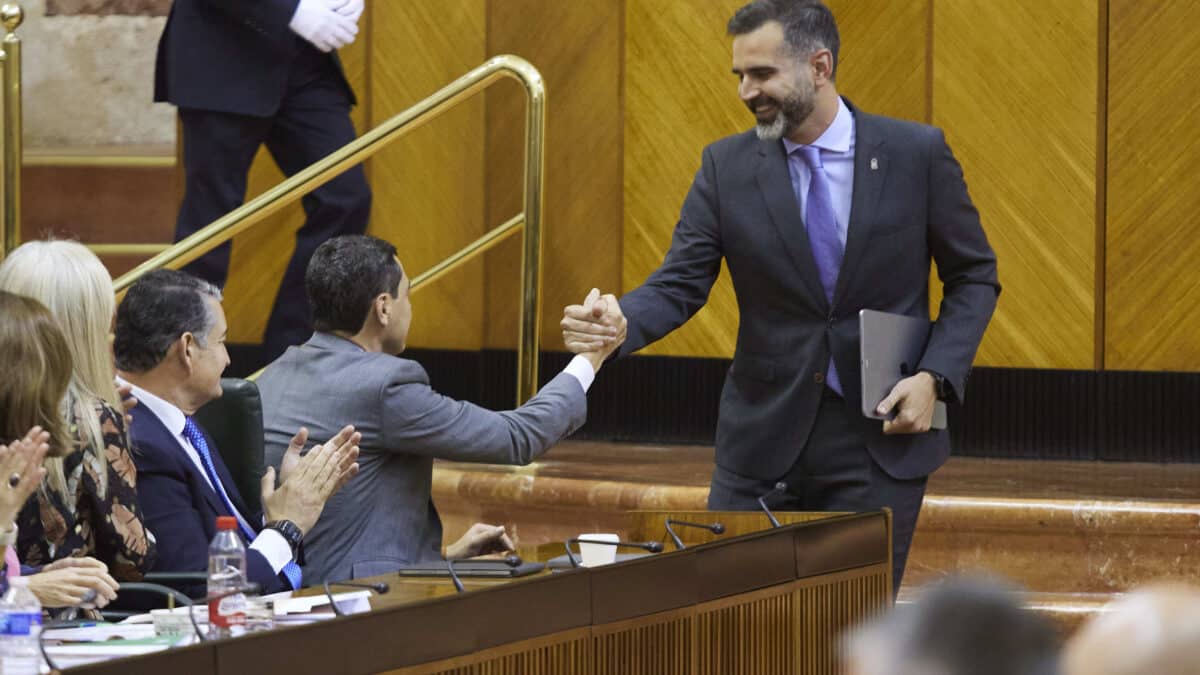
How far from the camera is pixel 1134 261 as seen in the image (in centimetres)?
532

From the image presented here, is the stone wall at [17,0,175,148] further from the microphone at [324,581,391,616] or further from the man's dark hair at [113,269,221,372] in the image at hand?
the microphone at [324,581,391,616]

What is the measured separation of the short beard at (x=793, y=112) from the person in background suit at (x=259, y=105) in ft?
6.66

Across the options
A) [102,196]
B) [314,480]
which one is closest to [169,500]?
[314,480]

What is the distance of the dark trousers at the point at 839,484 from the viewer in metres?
3.22

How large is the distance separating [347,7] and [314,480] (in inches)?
90.9

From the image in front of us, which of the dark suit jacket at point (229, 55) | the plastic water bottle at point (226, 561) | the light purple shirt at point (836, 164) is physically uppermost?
the dark suit jacket at point (229, 55)

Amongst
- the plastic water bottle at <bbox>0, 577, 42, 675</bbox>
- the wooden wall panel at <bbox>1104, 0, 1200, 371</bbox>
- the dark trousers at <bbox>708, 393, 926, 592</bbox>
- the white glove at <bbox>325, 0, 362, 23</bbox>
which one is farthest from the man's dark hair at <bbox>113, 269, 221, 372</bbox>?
the wooden wall panel at <bbox>1104, 0, 1200, 371</bbox>

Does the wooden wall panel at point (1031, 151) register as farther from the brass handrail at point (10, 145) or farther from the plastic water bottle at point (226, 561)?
the plastic water bottle at point (226, 561)

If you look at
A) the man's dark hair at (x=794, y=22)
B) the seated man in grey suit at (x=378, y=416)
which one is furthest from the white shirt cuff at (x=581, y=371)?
the man's dark hair at (x=794, y=22)

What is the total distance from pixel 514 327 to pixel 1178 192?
2.08 m

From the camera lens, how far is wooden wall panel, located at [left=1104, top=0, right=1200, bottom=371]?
528cm

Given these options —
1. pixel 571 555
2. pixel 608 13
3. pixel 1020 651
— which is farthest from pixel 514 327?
pixel 1020 651

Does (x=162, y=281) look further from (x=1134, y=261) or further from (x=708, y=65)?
(x=1134, y=261)

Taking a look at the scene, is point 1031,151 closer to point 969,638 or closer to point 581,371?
point 581,371
